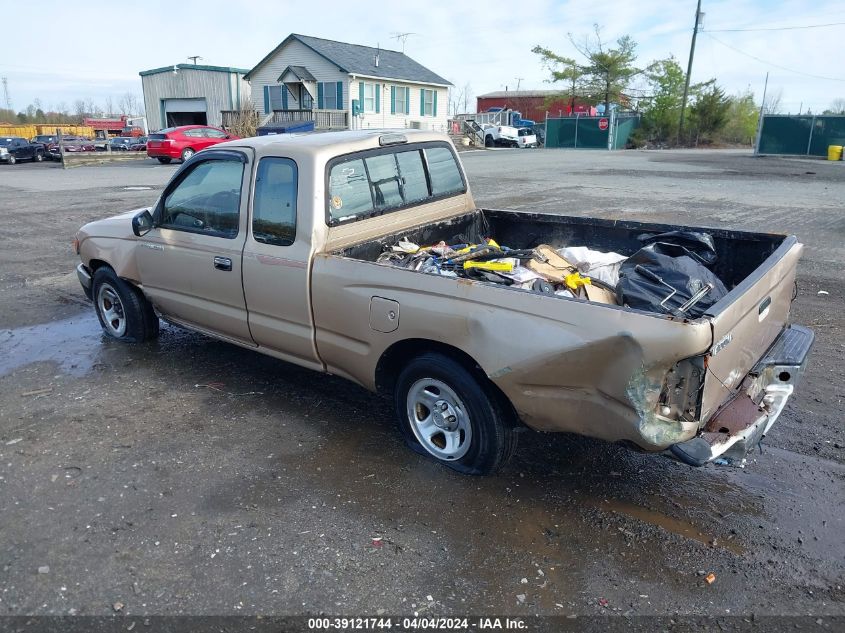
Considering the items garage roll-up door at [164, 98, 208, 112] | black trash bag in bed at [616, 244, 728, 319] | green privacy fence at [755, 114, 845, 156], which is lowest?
black trash bag in bed at [616, 244, 728, 319]

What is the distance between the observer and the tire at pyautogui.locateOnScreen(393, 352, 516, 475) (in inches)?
137

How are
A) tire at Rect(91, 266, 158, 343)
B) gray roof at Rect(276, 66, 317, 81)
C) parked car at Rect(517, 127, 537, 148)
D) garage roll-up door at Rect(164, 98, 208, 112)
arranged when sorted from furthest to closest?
1. parked car at Rect(517, 127, 537, 148)
2. garage roll-up door at Rect(164, 98, 208, 112)
3. gray roof at Rect(276, 66, 317, 81)
4. tire at Rect(91, 266, 158, 343)

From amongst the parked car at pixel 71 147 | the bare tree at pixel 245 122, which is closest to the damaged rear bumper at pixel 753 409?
the bare tree at pixel 245 122

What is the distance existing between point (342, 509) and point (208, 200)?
254cm

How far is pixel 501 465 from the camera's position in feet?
11.9

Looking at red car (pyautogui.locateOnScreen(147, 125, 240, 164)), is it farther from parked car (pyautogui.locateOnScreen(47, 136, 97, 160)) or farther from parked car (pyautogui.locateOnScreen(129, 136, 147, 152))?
parked car (pyautogui.locateOnScreen(129, 136, 147, 152))

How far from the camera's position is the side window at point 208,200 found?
4.55 meters

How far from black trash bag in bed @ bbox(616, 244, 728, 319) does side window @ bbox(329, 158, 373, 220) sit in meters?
1.76

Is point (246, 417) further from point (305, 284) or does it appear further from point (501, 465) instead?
point (501, 465)

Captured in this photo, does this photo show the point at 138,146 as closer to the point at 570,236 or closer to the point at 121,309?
the point at 121,309

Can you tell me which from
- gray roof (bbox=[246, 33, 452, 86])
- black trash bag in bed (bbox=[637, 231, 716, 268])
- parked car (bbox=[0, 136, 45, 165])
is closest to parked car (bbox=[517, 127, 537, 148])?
gray roof (bbox=[246, 33, 452, 86])

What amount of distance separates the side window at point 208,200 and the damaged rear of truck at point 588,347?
884 mm

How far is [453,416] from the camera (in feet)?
12.1

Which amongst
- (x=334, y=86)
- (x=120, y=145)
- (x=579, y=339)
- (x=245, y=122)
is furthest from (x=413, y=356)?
(x=120, y=145)
